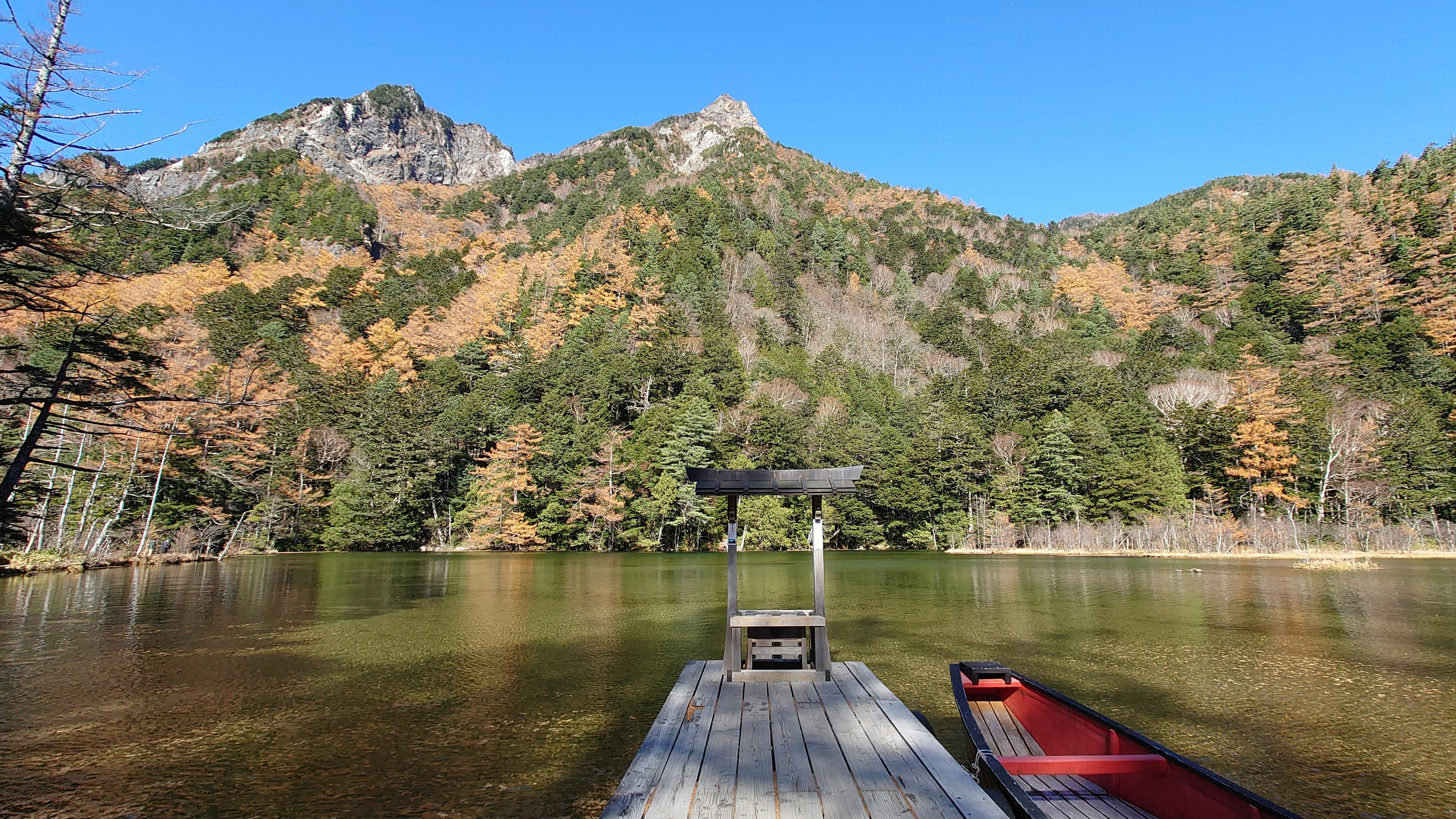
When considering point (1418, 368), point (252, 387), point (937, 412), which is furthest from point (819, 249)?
point (252, 387)

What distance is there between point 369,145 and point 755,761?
127 metres

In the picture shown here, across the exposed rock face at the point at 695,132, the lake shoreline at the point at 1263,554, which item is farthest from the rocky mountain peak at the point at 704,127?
the lake shoreline at the point at 1263,554

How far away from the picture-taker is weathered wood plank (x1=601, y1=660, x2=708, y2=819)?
2.71m

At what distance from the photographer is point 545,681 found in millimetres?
7906

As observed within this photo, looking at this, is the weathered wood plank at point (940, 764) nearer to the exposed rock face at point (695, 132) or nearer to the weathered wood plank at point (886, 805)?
the weathered wood plank at point (886, 805)

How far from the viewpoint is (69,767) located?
5117mm

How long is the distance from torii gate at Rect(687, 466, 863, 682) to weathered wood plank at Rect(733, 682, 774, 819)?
0.47 meters

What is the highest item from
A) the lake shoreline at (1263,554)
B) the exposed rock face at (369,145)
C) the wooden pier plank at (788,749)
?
the exposed rock face at (369,145)

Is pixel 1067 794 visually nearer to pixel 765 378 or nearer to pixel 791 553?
pixel 791 553

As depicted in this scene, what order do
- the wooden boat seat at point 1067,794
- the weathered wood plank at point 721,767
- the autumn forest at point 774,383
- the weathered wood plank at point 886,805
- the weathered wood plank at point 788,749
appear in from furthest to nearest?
the autumn forest at point 774,383 → the wooden boat seat at point 1067,794 → the weathered wood plank at point 788,749 → the weathered wood plank at point 721,767 → the weathered wood plank at point 886,805

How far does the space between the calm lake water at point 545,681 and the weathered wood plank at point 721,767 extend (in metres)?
1.23

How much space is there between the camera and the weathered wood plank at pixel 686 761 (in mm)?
2756

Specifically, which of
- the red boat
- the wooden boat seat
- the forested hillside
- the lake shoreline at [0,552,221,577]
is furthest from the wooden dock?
the lake shoreline at [0,552,221,577]

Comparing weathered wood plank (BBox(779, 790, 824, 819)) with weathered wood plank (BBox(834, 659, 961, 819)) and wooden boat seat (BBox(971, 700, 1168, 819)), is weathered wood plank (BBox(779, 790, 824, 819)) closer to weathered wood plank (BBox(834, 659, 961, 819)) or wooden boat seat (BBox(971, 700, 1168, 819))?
weathered wood plank (BBox(834, 659, 961, 819))
